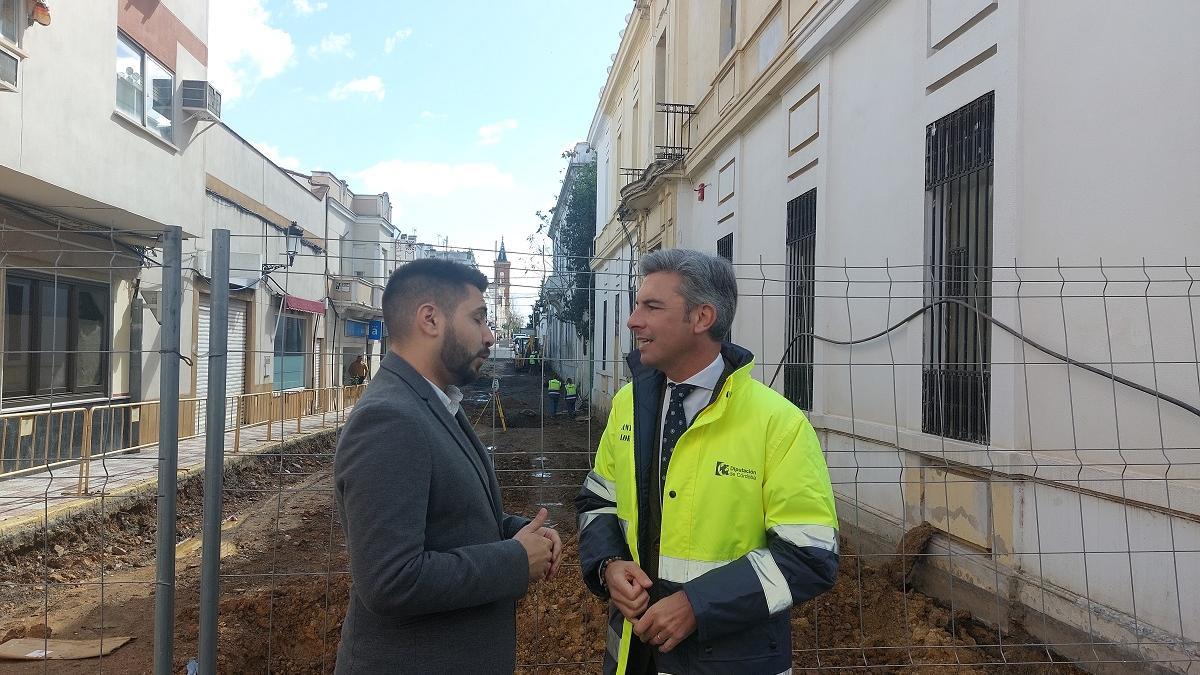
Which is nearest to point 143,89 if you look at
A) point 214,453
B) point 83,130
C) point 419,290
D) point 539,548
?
point 83,130

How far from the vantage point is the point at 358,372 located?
4340mm

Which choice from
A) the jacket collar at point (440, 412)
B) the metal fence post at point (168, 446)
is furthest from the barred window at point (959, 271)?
the metal fence post at point (168, 446)

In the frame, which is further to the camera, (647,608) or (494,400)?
(494,400)

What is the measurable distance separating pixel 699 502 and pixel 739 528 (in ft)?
0.42

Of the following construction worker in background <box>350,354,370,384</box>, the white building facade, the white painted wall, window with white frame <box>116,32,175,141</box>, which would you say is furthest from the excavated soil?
window with white frame <box>116,32,175,141</box>

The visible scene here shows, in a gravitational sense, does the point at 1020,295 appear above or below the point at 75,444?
above

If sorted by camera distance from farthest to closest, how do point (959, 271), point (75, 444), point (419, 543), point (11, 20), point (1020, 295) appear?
1. point (11, 20)
2. point (75, 444)
3. point (959, 271)
4. point (1020, 295)
5. point (419, 543)

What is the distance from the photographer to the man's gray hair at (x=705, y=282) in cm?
220

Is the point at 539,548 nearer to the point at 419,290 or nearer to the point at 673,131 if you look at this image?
the point at 419,290

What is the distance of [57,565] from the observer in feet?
22.4

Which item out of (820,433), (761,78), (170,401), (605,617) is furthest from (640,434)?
(761,78)

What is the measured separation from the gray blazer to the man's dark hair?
132 millimetres

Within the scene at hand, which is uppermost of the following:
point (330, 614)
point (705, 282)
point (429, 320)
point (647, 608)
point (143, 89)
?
point (143, 89)

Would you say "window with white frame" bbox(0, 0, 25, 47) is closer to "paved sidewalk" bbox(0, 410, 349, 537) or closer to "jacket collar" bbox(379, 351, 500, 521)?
"paved sidewalk" bbox(0, 410, 349, 537)
